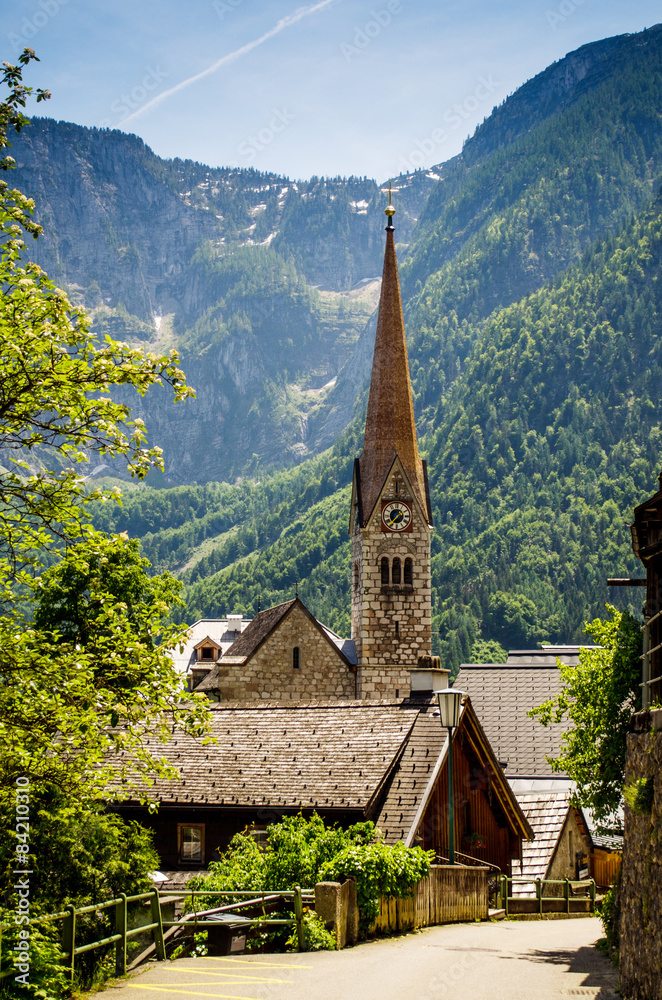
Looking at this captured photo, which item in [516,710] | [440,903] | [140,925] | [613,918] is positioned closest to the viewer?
[140,925]

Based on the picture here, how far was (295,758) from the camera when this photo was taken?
20500 millimetres

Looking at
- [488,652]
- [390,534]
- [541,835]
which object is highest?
[488,652]

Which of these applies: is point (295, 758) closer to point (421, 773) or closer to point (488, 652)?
point (421, 773)

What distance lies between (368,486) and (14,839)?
32.1m

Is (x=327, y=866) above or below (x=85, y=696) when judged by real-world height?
below

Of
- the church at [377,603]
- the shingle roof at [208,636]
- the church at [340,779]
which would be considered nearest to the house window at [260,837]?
the church at [340,779]

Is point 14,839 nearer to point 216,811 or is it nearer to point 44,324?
point 44,324

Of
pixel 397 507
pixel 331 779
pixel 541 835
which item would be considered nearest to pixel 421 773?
pixel 331 779

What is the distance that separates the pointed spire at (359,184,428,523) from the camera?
43500 millimetres

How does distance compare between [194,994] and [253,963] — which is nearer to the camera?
[194,994]

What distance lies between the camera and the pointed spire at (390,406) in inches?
1713

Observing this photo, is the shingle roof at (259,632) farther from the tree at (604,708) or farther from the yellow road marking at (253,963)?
the yellow road marking at (253,963)

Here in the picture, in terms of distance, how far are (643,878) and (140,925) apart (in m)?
5.41

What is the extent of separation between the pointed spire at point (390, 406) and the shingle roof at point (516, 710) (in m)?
6.94
